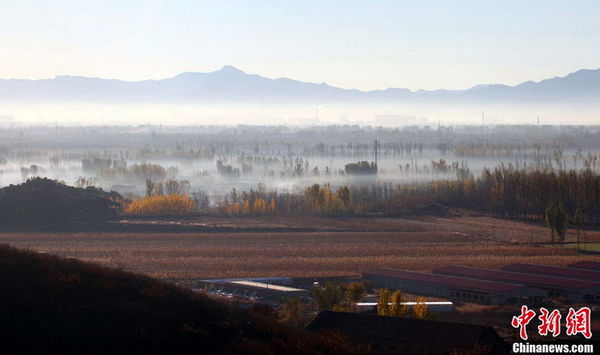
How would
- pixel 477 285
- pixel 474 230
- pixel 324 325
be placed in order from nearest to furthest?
pixel 324 325 → pixel 477 285 → pixel 474 230

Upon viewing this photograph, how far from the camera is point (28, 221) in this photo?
4125 centimetres

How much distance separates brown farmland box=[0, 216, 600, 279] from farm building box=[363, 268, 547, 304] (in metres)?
2.36

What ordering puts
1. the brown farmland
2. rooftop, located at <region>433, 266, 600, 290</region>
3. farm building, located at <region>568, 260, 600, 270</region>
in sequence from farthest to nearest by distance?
the brown farmland
farm building, located at <region>568, 260, 600, 270</region>
rooftop, located at <region>433, 266, 600, 290</region>

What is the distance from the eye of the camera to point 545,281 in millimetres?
23734

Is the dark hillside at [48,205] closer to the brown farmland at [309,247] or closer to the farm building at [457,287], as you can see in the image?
the brown farmland at [309,247]

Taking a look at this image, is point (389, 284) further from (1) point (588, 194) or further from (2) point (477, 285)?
(1) point (588, 194)

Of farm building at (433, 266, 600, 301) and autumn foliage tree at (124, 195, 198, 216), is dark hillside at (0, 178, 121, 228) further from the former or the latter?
farm building at (433, 266, 600, 301)

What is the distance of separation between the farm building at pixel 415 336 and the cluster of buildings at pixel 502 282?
7033 millimetres

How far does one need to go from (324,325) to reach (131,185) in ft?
174

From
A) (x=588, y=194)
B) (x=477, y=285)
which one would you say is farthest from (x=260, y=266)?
(x=588, y=194)

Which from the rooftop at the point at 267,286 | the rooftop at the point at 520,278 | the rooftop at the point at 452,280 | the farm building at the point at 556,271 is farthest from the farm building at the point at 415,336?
the farm building at the point at 556,271

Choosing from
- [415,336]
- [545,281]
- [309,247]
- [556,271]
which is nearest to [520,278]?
[545,281]

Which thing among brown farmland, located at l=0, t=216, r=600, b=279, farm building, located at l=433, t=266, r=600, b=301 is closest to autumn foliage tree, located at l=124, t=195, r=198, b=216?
brown farmland, located at l=0, t=216, r=600, b=279

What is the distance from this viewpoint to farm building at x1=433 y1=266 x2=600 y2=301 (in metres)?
22.8
